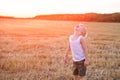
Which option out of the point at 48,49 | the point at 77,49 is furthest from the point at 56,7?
the point at 77,49

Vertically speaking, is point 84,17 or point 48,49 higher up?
point 84,17

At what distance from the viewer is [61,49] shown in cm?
692

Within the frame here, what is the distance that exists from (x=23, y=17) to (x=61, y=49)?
1.11m

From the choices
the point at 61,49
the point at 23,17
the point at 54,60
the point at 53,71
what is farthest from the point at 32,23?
the point at 53,71

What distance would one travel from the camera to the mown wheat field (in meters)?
5.34

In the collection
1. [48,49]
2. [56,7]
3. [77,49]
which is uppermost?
[56,7]

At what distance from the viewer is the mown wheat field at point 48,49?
17.5ft

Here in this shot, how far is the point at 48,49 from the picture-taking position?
6.93 m

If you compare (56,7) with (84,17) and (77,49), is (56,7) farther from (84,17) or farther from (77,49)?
(77,49)

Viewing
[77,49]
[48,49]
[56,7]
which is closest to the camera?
[77,49]

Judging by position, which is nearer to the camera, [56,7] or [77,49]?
[77,49]

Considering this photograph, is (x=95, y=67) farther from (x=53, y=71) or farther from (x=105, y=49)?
→ (x=105, y=49)

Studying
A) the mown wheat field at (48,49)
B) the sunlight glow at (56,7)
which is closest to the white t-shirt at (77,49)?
the mown wheat field at (48,49)

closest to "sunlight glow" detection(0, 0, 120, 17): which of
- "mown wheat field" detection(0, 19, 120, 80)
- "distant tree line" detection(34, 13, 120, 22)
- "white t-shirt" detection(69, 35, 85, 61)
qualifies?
"distant tree line" detection(34, 13, 120, 22)
